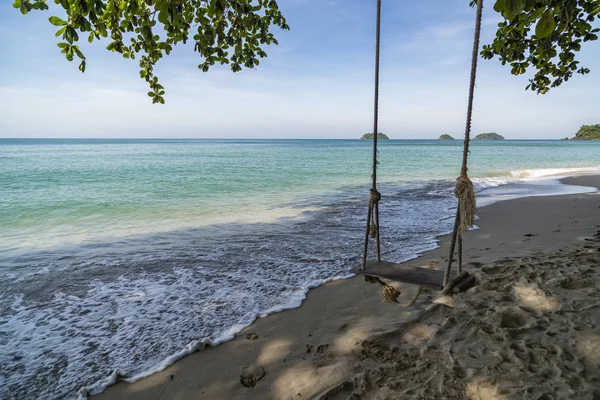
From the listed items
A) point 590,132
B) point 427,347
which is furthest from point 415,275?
point 590,132

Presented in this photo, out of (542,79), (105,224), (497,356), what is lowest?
(105,224)

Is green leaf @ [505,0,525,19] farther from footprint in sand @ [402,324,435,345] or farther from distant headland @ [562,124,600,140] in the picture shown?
distant headland @ [562,124,600,140]

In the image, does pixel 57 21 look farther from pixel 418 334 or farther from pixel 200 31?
pixel 418 334

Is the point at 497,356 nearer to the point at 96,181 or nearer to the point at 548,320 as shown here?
the point at 548,320

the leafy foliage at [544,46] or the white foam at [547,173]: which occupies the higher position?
the leafy foliage at [544,46]

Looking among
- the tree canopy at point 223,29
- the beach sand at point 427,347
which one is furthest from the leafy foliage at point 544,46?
the beach sand at point 427,347

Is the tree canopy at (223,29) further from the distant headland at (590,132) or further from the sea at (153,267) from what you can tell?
the distant headland at (590,132)

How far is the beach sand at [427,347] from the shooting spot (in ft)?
7.41

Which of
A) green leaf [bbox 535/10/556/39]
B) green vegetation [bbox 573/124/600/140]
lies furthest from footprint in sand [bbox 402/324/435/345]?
green vegetation [bbox 573/124/600/140]

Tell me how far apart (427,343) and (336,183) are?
14.7 metres

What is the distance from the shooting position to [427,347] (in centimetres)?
270

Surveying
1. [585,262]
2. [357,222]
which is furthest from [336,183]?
[585,262]

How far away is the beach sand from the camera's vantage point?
7.41ft

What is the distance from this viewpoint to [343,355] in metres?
2.75
